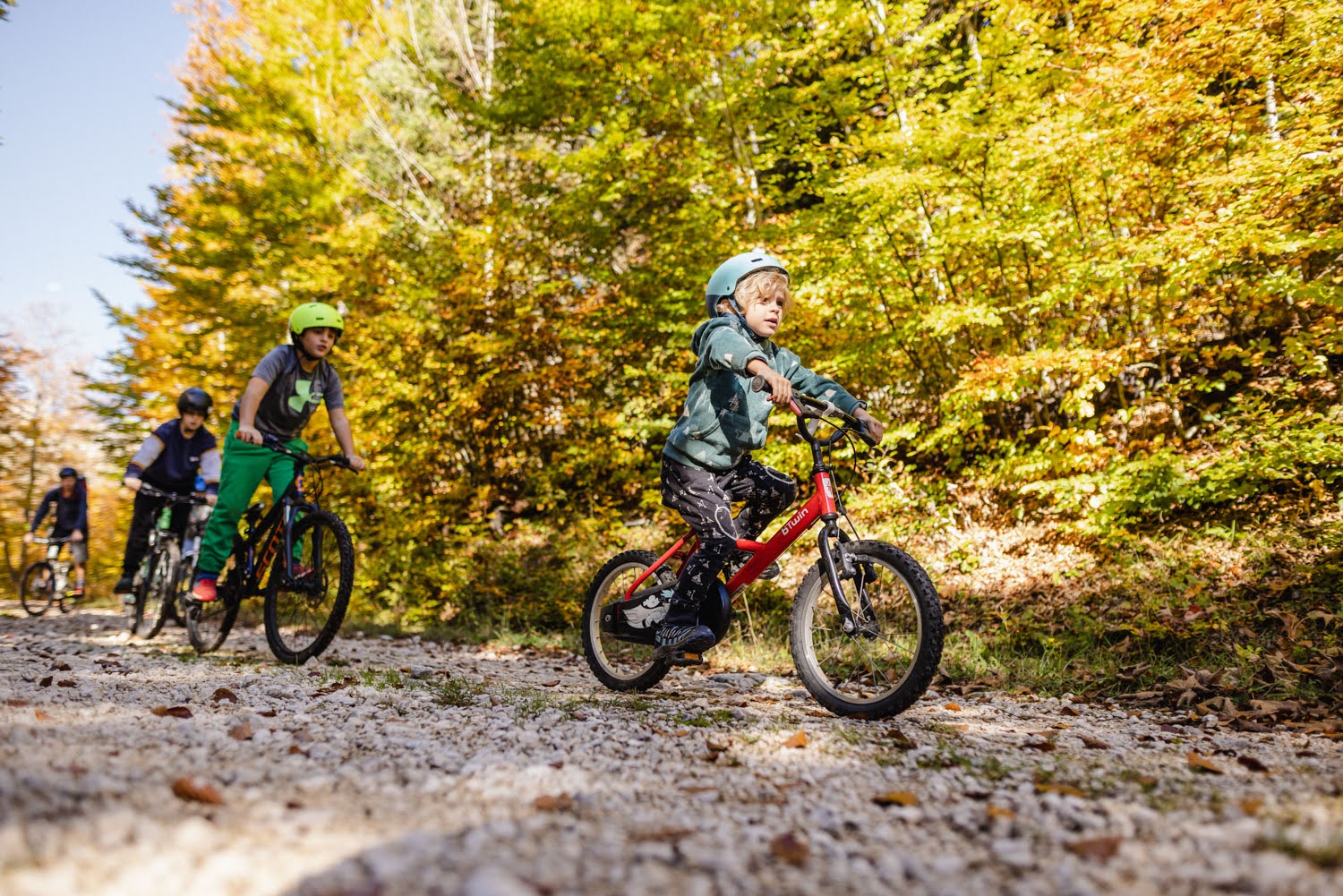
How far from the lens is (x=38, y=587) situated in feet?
39.2

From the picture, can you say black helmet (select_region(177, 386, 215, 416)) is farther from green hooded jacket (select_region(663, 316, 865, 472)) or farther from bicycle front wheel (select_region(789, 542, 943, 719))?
bicycle front wheel (select_region(789, 542, 943, 719))

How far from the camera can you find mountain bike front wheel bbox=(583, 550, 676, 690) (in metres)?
4.25

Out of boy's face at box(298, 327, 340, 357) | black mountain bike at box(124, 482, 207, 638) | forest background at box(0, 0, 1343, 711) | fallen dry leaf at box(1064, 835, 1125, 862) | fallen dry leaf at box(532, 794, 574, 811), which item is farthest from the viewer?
black mountain bike at box(124, 482, 207, 638)

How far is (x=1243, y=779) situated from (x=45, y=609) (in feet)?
47.4

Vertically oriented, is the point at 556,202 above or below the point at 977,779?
above

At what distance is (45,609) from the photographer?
11.5 meters

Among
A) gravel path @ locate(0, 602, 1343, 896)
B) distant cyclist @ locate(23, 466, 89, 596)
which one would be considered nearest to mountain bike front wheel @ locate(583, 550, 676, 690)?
gravel path @ locate(0, 602, 1343, 896)

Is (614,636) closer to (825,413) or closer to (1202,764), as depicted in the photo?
(825,413)

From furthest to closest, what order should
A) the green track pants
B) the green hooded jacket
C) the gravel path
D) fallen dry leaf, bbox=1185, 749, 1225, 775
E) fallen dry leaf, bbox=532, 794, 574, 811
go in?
the green track pants
the green hooded jacket
fallen dry leaf, bbox=1185, 749, 1225, 775
fallen dry leaf, bbox=532, 794, 574, 811
the gravel path

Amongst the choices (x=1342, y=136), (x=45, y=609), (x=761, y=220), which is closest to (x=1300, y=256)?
(x=1342, y=136)

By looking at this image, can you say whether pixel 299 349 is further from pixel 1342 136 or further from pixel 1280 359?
pixel 1280 359

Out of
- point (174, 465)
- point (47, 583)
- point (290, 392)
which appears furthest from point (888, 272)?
point (47, 583)

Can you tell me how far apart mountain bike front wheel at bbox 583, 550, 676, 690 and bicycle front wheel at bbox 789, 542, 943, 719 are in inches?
36.4

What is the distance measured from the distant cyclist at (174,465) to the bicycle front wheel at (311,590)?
2519 mm
